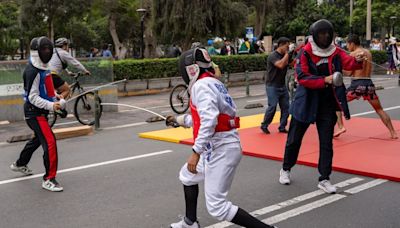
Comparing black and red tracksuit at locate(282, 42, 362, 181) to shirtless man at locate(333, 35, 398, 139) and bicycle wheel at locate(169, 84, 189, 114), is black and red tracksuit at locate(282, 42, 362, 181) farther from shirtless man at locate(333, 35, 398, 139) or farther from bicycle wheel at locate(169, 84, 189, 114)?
bicycle wheel at locate(169, 84, 189, 114)

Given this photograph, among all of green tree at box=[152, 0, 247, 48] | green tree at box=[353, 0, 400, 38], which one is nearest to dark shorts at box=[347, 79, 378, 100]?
green tree at box=[152, 0, 247, 48]

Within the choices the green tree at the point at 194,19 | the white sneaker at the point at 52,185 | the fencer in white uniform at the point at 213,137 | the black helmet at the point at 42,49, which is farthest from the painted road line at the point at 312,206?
the green tree at the point at 194,19

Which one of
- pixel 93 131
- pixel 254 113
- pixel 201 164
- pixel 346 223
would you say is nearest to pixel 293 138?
pixel 346 223

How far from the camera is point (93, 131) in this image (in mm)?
11031

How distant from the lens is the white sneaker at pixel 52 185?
6.33 metres

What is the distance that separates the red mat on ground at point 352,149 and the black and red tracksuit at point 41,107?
3.14 metres

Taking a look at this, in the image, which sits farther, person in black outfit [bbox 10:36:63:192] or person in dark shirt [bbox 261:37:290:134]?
person in dark shirt [bbox 261:37:290:134]

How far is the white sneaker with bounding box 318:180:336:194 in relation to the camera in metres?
6.00

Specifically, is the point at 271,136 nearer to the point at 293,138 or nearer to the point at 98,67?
the point at 293,138

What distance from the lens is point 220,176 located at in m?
4.10

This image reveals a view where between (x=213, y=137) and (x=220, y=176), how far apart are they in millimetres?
314

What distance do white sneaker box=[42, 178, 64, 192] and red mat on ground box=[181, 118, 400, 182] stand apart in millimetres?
3064

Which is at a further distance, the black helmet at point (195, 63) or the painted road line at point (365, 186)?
the painted road line at point (365, 186)

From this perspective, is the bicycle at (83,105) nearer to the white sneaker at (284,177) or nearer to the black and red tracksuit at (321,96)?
the white sneaker at (284,177)
